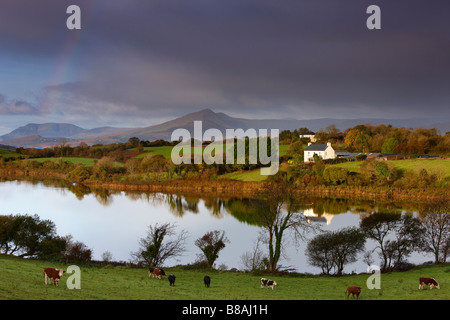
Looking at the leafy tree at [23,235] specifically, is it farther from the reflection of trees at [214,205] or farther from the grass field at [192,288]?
the reflection of trees at [214,205]

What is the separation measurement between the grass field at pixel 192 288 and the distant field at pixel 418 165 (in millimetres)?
41065

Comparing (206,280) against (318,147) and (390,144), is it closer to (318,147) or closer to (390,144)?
(318,147)

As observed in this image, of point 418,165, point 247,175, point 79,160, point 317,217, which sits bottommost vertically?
point 317,217

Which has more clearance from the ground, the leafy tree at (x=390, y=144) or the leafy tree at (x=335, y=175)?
the leafy tree at (x=390, y=144)

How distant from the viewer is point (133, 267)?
19172 millimetres

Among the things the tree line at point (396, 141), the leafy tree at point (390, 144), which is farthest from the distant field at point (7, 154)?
the leafy tree at point (390, 144)

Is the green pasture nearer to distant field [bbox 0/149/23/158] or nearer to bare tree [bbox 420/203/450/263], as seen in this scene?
distant field [bbox 0/149/23/158]

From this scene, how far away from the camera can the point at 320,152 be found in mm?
67250

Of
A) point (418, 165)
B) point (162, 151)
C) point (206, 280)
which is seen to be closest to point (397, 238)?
point (206, 280)

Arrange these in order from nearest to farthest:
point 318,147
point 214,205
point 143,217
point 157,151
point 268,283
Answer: point 268,283
point 143,217
point 214,205
point 318,147
point 157,151

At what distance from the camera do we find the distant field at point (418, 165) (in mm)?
52344

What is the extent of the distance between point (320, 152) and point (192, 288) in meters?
57.4
